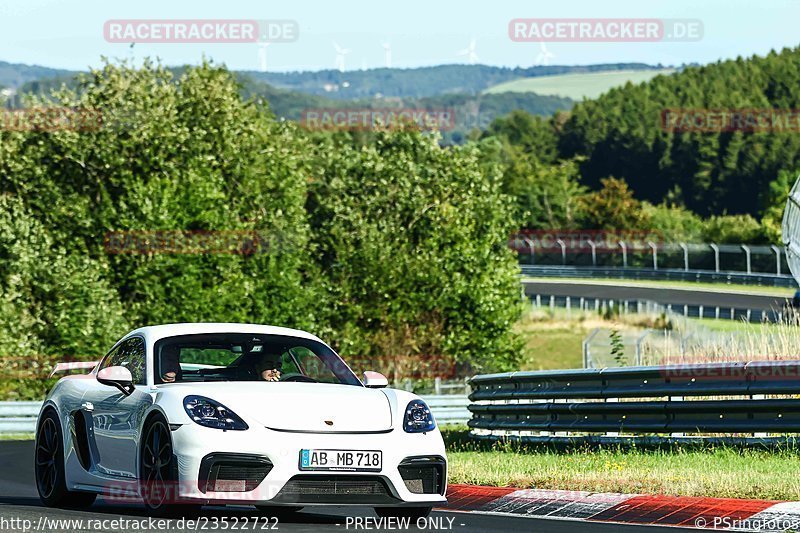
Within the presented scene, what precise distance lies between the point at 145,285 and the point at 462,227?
13214 millimetres

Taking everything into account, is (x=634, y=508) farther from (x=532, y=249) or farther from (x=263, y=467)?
(x=532, y=249)

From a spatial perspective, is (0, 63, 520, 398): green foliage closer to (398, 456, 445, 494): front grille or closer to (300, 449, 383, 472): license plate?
(398, 456, 445, 494): front grille

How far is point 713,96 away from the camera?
458ft

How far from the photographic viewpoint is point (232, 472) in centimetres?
844

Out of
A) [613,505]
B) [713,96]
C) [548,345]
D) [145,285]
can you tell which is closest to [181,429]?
[613,505]

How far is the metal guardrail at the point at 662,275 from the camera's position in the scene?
6833 cm

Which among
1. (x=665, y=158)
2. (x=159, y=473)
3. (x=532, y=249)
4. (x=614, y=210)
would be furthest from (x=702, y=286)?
(x=159, y=473)

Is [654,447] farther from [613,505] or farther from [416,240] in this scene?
[416,240]

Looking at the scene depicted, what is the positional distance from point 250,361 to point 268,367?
5.3 inches

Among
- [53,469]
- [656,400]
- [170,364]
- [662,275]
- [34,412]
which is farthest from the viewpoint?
[662,275]

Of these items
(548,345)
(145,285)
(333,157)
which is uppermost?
(333,157)

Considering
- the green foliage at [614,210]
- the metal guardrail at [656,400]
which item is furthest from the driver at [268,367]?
the green foliage at [614,210]

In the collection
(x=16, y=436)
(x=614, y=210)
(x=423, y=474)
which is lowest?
(x=16, y=436)

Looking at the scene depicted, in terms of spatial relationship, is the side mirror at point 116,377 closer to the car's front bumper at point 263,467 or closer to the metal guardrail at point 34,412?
the car's front bumper at point 263,467
